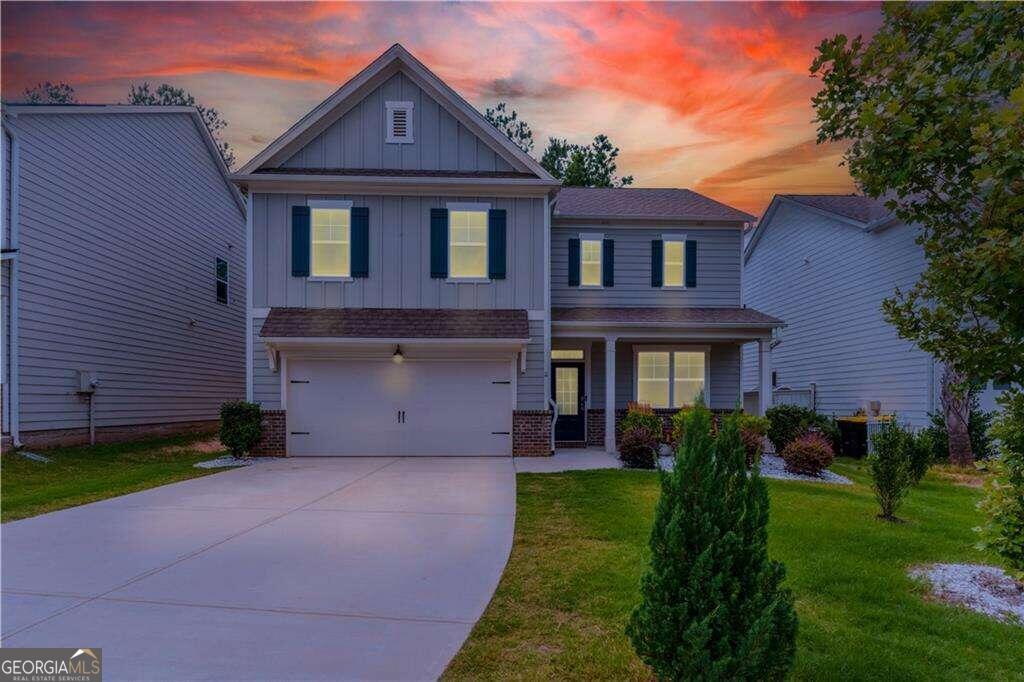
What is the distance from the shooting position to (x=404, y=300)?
13906 millimetres

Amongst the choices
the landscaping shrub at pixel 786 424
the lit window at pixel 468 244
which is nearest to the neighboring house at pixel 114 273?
the lit window at pixel 468 244

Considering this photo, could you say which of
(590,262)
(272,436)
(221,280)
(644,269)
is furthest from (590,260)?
(221,280)

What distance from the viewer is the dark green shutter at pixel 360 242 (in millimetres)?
13766

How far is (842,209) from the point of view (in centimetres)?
1880

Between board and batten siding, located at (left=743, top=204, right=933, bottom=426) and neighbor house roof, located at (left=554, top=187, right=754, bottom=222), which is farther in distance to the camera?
neighbor house roof, located at (left=554, top=187, right=754, bottom=222)

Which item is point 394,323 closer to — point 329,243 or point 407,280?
point 407,280

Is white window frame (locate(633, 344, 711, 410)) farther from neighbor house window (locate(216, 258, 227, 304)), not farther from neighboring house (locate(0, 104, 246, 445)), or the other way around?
neighbor house window (locate(216, 258, 227, 304))

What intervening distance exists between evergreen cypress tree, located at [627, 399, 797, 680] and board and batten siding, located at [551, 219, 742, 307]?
12569 millimetres

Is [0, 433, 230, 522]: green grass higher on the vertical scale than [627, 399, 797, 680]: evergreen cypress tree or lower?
lower

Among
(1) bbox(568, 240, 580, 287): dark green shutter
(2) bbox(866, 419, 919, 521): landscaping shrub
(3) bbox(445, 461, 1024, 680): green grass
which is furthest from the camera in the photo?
(1) bbox(568, 240, 580, 287): dark green shutter

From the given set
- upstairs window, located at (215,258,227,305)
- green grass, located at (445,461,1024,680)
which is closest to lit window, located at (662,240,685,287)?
green grass, located at (445,461,1024,680)

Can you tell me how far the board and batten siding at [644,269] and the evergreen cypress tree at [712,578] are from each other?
12569 millimetres

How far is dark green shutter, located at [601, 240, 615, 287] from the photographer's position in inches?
623

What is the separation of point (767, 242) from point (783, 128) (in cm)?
851
